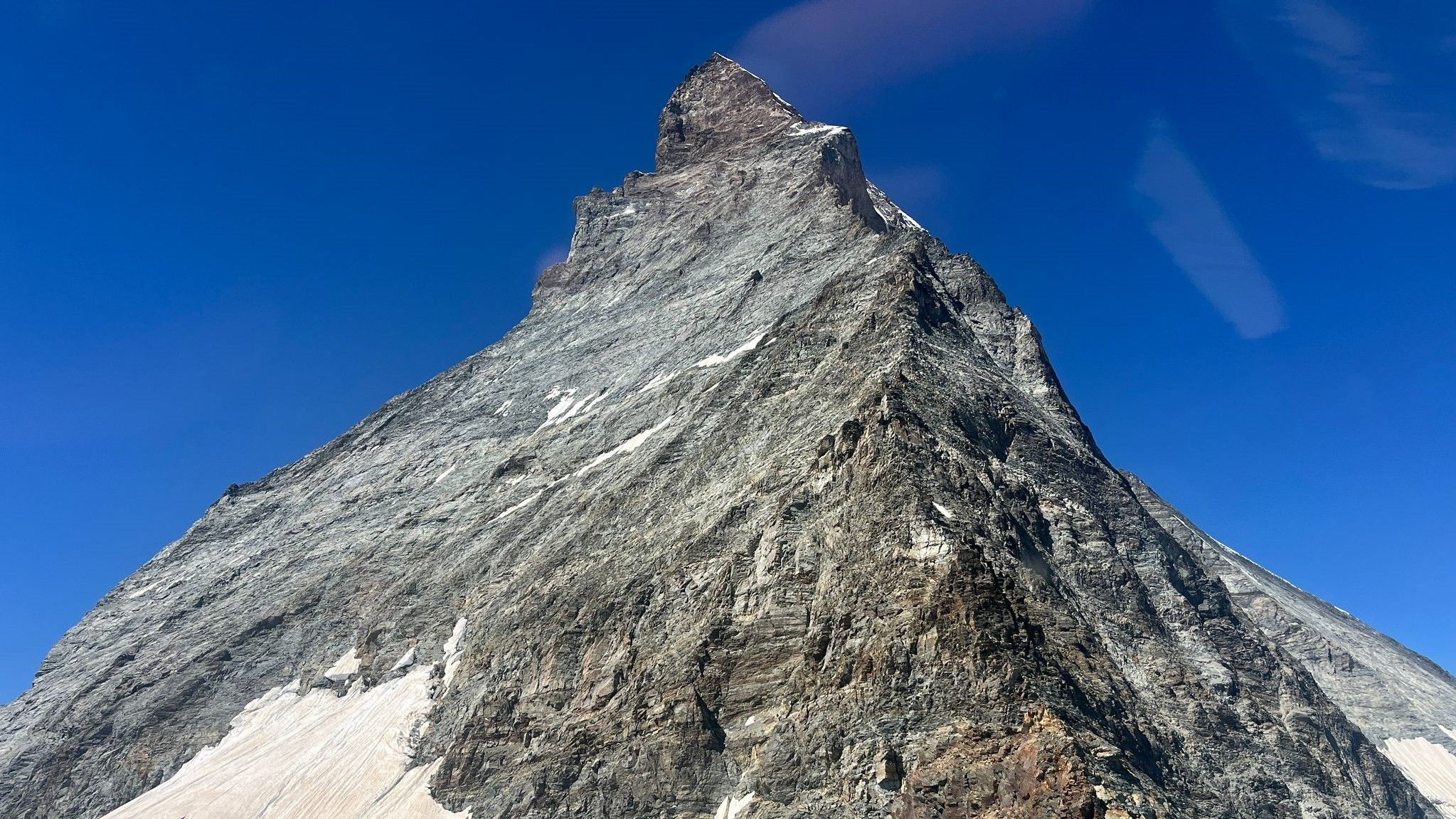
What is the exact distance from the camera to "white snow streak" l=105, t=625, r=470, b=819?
40.4 m

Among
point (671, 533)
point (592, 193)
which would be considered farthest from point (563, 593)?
A: point (592, 193)

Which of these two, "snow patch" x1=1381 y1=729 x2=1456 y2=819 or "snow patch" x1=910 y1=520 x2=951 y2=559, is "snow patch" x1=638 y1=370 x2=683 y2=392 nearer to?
"snow patch" x1=910 y1=520 x2=951 y2=559

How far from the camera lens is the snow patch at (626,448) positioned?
174 feet

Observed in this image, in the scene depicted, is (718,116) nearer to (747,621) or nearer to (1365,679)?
(1365,679)

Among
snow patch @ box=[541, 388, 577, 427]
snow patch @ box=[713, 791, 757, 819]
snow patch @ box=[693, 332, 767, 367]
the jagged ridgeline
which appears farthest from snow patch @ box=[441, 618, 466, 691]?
snow patch @ box=[541, 388, 577, 427]

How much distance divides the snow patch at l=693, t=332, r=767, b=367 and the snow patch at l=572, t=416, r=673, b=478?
5.01 meters

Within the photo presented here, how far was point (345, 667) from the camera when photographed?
173 ft

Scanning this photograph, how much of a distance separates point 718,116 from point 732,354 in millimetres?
63977

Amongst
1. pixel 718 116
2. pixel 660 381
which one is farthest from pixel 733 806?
pixel 718 116

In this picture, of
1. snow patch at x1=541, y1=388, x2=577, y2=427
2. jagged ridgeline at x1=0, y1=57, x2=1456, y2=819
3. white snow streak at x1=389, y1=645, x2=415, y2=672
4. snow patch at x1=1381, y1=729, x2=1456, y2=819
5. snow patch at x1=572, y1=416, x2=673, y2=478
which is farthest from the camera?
snow patch at x1=541, y1=388, x2=577, y2=427

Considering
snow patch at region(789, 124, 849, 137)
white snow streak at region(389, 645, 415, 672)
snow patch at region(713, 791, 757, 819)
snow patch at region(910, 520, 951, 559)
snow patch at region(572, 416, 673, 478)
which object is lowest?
snow patch at region(713, 791, 757, 819)

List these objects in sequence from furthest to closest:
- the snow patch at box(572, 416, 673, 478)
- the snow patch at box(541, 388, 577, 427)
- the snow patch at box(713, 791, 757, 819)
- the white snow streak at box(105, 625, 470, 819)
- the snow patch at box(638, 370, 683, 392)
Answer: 1. the snow patch at box(541, 388, 577, 427)
2. the snow patch at box(638, 370, 683, 392)
3. the snow patch at box(572, 416, 673, 478)
4. the white snow streak at box(105, 625, 470, 819)
5. the snow patch at box(713, 791, 757, 819)

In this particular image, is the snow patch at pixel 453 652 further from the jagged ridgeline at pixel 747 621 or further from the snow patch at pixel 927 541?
the snow patch at pixel 927 541

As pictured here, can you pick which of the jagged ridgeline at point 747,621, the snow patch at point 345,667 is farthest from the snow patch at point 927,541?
the snow patch at point 345,667
